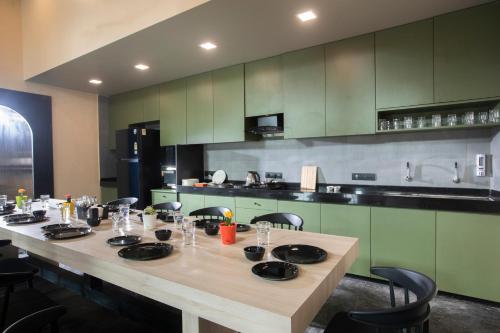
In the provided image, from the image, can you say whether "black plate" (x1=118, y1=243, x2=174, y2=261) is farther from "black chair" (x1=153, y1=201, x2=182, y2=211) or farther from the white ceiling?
the white ceiling

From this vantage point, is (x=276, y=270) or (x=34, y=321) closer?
(x=34, y=321)

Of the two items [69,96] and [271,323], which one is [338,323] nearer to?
[271,323]

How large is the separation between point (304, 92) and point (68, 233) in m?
2.65

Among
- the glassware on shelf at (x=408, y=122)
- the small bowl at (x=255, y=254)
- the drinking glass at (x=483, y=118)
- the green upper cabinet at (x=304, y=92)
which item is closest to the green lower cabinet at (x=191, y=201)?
the green upper cabinet at (x=304, y=92)

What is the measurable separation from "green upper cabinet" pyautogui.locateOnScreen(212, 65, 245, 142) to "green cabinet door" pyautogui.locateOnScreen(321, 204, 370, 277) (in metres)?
1.55

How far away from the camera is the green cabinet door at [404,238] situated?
2514 mm

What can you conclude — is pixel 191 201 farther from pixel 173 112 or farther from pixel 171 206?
pixel 173 112

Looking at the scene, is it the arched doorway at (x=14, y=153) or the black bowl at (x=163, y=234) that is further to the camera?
the arched doorway at (x=14, y=153)

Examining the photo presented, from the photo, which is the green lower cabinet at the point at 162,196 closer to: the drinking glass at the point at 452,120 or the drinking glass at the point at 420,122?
the drinking glass at the point at 420,122

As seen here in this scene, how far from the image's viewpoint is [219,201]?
376cm

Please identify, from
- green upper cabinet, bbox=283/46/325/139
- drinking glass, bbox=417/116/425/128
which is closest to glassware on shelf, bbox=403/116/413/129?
drinking glass, bbox=417/116/425/128

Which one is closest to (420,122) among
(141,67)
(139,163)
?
(141,67)

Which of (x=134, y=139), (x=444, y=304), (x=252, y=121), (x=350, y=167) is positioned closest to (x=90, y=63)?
(x=134, y=139)

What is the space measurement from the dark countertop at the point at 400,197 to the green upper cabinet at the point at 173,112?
4.35 feet
